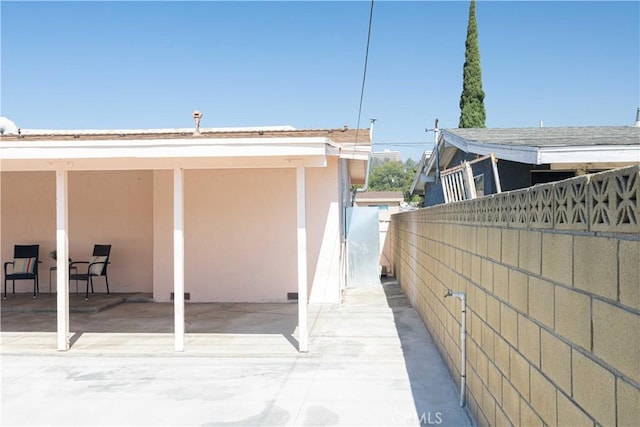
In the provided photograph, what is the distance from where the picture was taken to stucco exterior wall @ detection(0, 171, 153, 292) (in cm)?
1106

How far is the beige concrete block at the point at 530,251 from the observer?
2.51 meters

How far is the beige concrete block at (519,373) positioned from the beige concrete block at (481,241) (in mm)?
903

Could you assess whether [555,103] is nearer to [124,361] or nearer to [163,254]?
[163,254]

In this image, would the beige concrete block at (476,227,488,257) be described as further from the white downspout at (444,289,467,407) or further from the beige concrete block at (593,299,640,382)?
the beige concrete block at (593,299,640,382)

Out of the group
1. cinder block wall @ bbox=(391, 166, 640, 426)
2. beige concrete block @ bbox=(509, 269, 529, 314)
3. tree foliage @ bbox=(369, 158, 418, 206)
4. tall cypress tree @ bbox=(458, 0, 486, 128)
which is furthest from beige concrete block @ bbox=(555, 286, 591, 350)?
tree foliage @ bbox=(369, 158, 418, 206)

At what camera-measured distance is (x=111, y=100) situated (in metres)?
21.3

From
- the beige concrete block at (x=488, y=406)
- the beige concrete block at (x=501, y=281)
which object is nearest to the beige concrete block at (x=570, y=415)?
the beige concrete block at (x=501, y=281)

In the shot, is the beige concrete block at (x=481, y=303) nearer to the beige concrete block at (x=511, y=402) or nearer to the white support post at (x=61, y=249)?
the beige concrete block at (x=511, y=402)

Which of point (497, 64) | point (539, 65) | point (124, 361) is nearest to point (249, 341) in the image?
point (124, 361)

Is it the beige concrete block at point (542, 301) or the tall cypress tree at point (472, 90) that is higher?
the tall cypress tree at point (472, 90)

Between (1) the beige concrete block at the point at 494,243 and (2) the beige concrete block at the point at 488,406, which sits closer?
(1) the beige concrete block at the point at 494,243

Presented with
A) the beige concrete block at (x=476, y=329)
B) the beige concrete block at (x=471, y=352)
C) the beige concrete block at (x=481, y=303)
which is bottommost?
the beige concrete block at (x=471, y=352)

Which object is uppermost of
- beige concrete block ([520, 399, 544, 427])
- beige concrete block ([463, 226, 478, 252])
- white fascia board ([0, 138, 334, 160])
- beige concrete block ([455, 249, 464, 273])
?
white fascia board ([0, 138, 334, 160])

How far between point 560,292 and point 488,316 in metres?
1.50
